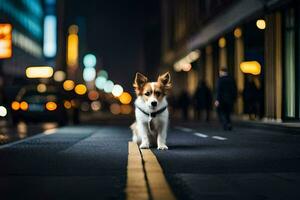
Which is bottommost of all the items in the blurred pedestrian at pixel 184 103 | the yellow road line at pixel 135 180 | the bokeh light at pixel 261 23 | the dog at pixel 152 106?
the yellow road line at pixel 135 180

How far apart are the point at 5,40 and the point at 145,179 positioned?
1828cm

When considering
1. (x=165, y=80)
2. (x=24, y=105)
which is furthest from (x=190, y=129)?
(x=165, y=80)

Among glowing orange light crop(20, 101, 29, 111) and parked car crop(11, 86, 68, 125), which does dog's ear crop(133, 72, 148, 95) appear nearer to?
parked car crop(11, 86, 68, 125)

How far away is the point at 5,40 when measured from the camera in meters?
25.5

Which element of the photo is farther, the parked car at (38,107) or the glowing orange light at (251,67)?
the glowing orange light at (251,67)

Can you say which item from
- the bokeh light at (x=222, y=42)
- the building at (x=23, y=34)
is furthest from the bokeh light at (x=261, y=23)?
the building at (x=23, y=34)

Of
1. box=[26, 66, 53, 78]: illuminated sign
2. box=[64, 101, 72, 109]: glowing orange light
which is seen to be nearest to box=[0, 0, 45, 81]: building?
box=[26, 66, 53, 78]: illuminated sign

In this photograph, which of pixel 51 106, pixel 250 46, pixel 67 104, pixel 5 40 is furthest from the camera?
pixel 250 46

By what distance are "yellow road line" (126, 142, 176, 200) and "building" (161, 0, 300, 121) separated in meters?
16.6

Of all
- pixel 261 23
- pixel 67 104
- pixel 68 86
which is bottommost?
pixel 67 104

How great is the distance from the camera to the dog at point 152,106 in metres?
12.4

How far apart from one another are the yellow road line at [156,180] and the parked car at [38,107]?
15895 millimetres

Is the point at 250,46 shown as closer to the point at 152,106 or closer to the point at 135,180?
the point at 152,106

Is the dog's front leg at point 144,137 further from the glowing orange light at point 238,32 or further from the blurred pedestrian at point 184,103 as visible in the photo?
the blurred pedestrian at point 184,103
